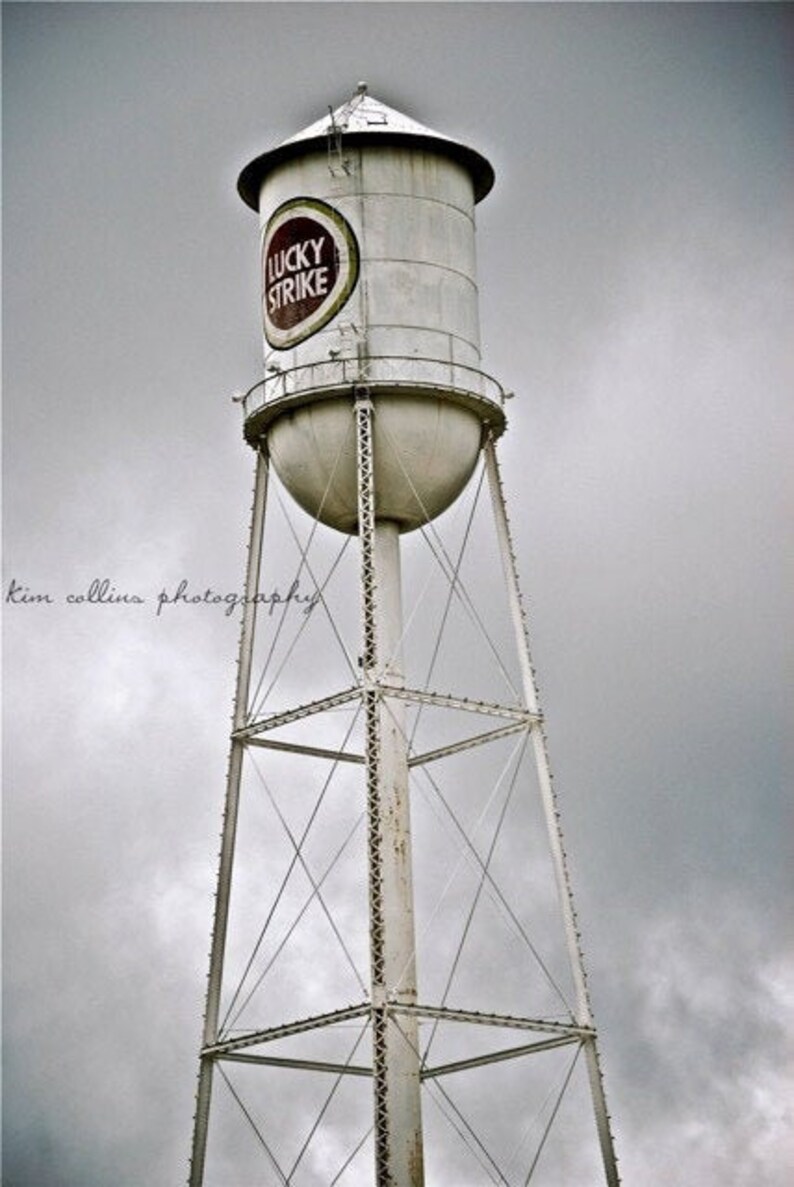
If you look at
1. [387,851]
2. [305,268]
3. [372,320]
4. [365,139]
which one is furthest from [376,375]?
[387,851]

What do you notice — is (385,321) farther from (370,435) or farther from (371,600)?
(371,600)

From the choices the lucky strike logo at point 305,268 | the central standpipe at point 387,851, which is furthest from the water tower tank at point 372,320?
the central standpipe at point 387,851

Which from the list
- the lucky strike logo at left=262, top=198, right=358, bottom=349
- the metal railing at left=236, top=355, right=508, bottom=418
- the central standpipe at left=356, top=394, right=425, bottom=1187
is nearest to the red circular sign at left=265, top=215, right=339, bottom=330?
the lucky strike logo at left=262, top=198, right=358, bottom=349

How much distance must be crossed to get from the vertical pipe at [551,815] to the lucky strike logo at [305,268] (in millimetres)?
3106

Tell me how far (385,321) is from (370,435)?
1662 millimetres

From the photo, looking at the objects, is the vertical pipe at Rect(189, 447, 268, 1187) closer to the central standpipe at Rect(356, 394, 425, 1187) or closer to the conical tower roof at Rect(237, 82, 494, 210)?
the central standpipe at Rect(356, 394, 425, 1187)

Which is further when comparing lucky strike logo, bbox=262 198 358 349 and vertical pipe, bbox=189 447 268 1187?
lucky strike logo, bbox=262 198 358 349

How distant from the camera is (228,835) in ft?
105

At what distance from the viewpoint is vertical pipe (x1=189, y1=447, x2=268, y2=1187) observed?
102 feet

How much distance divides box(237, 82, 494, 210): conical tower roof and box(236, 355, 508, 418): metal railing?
117 inches

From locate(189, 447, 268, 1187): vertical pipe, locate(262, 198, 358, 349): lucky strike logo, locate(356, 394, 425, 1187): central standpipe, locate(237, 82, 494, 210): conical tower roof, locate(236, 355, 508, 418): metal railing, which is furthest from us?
locate(237, 82, 494, 210): conical tower roof

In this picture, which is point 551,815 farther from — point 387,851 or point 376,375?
point 376,375

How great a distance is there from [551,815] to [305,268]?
822 cm

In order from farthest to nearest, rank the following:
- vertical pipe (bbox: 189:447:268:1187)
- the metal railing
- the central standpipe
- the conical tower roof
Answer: the conical tower roof, the metal railing, vertical pipe (bbox: 189:447:268:1187), the central standpipe
